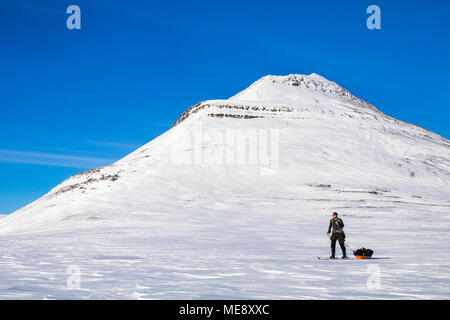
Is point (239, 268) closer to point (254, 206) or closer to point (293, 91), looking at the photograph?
point (254, 206)

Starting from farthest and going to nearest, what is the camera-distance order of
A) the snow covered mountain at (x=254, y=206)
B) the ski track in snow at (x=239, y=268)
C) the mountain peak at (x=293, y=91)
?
the mountain peak at (x=293, y=91)
the snow covered mountain at (x=254, y=206)
the ski track in snow at (x=239, y=268)

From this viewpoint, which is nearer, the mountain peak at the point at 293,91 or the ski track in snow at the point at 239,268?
the ski track in snow at the point at 239,268

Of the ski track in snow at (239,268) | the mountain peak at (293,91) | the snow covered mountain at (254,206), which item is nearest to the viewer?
the ski track in snow at (239,268)

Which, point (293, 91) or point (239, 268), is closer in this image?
point (239, 268)

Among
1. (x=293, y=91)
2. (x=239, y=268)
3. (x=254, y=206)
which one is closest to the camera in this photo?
(x=239, y=268)

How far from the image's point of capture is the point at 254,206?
1961 inches

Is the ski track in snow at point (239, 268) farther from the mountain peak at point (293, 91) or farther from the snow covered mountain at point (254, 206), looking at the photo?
the mountain peak at point (293, 91)

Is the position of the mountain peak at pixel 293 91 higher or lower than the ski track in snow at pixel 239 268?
higher

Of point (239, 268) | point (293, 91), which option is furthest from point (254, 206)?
point (293, 91)

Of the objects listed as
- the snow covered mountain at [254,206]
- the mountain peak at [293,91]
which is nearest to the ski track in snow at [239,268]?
the snow covered mountain at [254,206]

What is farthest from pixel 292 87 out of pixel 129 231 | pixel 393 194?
pixel 129 231

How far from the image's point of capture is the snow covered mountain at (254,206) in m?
12.5
